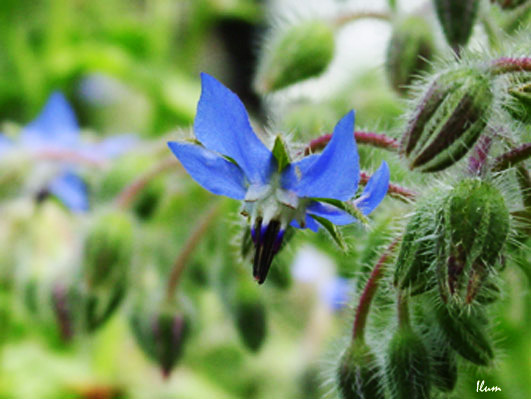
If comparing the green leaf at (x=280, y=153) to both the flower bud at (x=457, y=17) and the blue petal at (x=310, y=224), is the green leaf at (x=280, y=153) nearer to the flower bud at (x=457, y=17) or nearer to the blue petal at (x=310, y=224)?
the blue petal at (x=310, y=224)

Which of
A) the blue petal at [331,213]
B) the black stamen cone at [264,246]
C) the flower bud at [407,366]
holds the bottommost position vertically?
the flower bud at [407,366]

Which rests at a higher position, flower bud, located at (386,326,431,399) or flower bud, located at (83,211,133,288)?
flower bud, located at (386,326,431,399)

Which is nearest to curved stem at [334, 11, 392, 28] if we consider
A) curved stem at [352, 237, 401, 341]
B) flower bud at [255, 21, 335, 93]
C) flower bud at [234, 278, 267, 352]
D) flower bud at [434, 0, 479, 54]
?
flower bud at [255, 21, 335, 93]

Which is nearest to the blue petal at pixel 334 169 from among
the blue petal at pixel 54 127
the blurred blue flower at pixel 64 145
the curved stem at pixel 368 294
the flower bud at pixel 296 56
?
the curved stem at pixel 368 294

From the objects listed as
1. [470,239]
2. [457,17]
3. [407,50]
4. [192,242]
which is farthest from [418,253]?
[192,242]

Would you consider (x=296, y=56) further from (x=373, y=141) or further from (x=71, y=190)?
(x=71, y=190)

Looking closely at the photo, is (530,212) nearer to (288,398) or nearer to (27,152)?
(288,398)

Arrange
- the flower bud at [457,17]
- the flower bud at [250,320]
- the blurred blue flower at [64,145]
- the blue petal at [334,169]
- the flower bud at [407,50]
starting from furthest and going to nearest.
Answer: the blurred blue flower at [64,145] → the flower bud at [250,320] → the flower bud at [407,50] → the flower bud at [457,17] → the blue petal at [334,169]

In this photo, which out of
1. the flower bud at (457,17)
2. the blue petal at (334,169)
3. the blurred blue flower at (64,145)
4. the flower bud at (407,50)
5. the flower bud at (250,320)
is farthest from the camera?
the blurred blue flower at (64,145)

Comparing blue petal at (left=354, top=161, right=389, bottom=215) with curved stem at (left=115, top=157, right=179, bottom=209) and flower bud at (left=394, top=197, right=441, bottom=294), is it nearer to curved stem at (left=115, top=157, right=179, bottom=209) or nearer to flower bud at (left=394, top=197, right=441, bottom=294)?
flower bud at (left=394, top=197, right=441, bottom=294)
